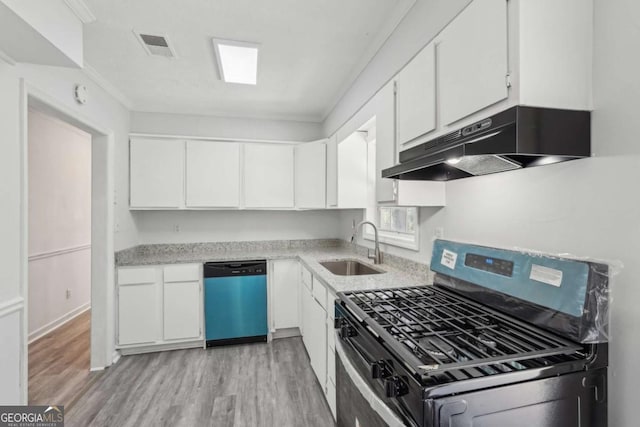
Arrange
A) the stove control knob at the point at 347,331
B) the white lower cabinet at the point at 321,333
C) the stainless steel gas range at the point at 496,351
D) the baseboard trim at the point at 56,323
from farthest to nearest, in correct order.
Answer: the baseboard trim at the point at 56,323
the white lower cabinet at the point at 321,333
the stove control knob at the point at 347,331
the stainless steel gas range at the point at 496,351

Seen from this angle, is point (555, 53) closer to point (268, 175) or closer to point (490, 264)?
point (490, 264)

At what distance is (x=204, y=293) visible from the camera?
3148 mm

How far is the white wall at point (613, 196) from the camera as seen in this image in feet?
2.84

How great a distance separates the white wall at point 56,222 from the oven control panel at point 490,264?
167 inches

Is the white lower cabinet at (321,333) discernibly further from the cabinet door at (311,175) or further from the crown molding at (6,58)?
the crown molding at (6,58)

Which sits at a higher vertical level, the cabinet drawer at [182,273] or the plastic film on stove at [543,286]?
the plastic film on stove at [543,286]

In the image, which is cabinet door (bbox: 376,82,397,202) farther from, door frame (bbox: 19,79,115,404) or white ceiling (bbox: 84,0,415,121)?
door frame (bbox: 19,79,115,404)

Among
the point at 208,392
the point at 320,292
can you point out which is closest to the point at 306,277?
the point at 320,292

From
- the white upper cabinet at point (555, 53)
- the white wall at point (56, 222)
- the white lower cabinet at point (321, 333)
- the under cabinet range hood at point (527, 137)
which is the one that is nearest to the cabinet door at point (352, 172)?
the white lower cabinet at point (321, 333)

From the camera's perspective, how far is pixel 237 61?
100 inches

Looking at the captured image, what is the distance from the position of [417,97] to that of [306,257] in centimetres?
206

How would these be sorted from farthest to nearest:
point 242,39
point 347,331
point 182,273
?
1. point 182,273
2. point 242,39
3. point 347,331

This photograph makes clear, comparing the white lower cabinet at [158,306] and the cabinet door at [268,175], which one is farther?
the cabinet door at [268,175]

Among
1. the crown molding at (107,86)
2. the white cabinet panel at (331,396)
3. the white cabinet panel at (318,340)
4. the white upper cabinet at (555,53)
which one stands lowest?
the white cabinet panel at (331,396)
